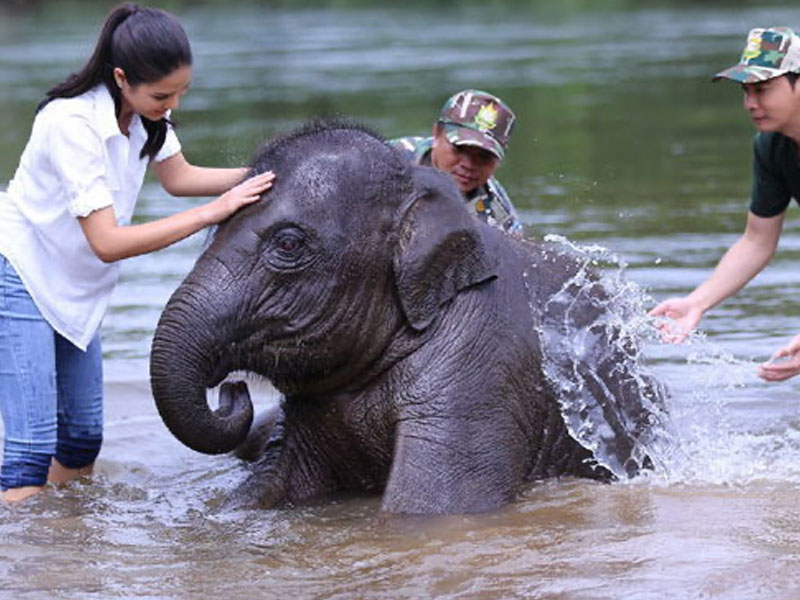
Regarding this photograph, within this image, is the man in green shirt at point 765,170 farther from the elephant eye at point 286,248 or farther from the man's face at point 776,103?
the elephant eye at point 286,248

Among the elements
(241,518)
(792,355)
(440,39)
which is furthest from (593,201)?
(440,39)

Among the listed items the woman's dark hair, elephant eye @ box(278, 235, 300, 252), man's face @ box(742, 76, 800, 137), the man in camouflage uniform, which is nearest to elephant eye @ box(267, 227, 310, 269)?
elephant eye @ box(278, 235, 300, 252)

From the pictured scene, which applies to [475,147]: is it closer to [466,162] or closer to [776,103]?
[466,162]

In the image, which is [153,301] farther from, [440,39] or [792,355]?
[440,39]

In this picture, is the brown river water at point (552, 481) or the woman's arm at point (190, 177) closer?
the brown river water at point (552, 481)

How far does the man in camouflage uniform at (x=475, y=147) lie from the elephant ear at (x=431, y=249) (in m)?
1.52

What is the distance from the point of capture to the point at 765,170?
8.33 meters

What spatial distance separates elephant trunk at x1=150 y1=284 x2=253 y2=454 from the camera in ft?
20.9

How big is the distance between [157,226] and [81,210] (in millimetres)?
292

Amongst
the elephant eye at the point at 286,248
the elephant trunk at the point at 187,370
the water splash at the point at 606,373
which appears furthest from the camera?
the water splash at the point at 606,373

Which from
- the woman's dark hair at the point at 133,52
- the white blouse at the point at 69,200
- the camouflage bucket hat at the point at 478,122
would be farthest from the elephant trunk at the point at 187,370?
the camouflage bucket hat at the point at 478,122

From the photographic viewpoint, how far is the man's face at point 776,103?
7.85 m

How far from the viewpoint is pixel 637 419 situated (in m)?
7.47

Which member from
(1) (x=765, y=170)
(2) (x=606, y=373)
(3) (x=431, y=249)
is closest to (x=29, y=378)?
(3) (x=431, y=249)
